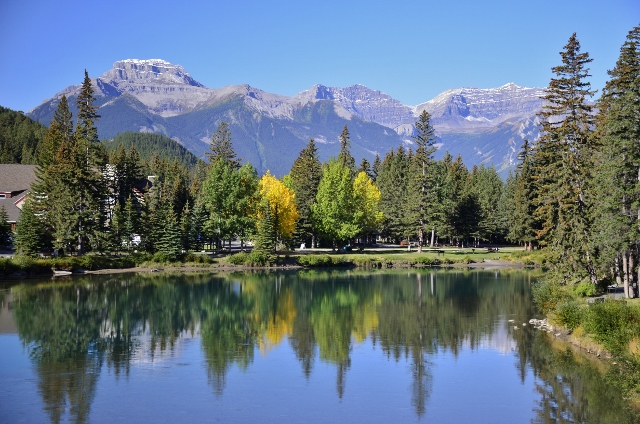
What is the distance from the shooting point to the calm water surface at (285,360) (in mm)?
25172

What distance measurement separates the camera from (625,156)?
40.4m

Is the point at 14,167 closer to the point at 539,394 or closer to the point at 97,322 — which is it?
the point at 97,322

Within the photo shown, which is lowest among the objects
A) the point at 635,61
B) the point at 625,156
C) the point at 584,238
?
the point at 584,238

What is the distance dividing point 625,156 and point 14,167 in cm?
9047

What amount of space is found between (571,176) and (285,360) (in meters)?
27.2

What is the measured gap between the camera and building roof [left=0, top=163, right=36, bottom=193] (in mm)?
97062

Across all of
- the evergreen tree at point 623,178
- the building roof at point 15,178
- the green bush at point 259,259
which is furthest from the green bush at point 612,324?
the building roof at point 15,178

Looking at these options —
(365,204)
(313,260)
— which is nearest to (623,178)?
(313,260)

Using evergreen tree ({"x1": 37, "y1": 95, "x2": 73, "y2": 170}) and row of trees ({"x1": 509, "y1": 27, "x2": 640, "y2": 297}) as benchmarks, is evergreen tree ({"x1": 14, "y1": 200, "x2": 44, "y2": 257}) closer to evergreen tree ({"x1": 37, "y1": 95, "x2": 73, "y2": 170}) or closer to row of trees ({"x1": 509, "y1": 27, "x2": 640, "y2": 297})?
evergreen tree ({"x1": 37, "y1": 95, "x2": 73, "y2": 170})

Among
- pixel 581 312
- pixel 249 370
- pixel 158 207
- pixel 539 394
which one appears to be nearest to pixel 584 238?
pixel 581 312

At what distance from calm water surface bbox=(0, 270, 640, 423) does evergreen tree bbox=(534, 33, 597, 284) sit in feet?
16.2

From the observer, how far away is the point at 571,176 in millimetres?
49156

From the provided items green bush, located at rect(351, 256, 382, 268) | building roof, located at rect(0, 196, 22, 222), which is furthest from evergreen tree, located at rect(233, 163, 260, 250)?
building roof, located at rect(0, 196, 22, 222)

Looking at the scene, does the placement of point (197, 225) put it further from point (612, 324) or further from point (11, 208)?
point (612, 324)
